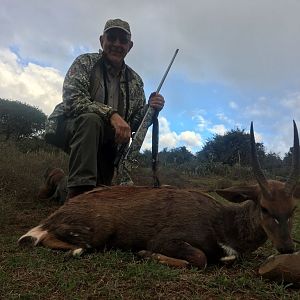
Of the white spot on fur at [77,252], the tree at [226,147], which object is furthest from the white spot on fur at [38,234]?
the tree at [226,147]

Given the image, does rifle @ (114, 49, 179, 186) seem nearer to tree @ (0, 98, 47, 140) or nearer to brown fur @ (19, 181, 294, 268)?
brown fur @ (19, 181, 294, 268)

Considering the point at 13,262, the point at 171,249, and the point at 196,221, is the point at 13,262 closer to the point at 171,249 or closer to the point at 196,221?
the point at 171,249

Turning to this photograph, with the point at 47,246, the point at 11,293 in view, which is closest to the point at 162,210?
the point at 47,246

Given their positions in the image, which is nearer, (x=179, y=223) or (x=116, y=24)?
(x=179, y=223)

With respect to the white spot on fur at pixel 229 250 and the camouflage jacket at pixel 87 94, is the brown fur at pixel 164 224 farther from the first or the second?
the camouflage jacket at pixel 87 94

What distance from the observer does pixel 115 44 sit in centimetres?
642

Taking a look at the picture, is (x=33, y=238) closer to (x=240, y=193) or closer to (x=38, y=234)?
(x=38, y=234)

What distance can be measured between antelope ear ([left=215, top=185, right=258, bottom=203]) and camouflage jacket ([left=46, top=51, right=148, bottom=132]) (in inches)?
73.4

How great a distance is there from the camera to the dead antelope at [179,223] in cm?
417

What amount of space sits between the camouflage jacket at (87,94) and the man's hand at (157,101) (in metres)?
0.29

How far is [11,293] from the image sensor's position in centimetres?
321

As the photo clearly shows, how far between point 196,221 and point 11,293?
185cm

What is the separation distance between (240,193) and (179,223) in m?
0.68

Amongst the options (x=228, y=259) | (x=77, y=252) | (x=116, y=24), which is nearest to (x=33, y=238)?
(x=77, y=252)
